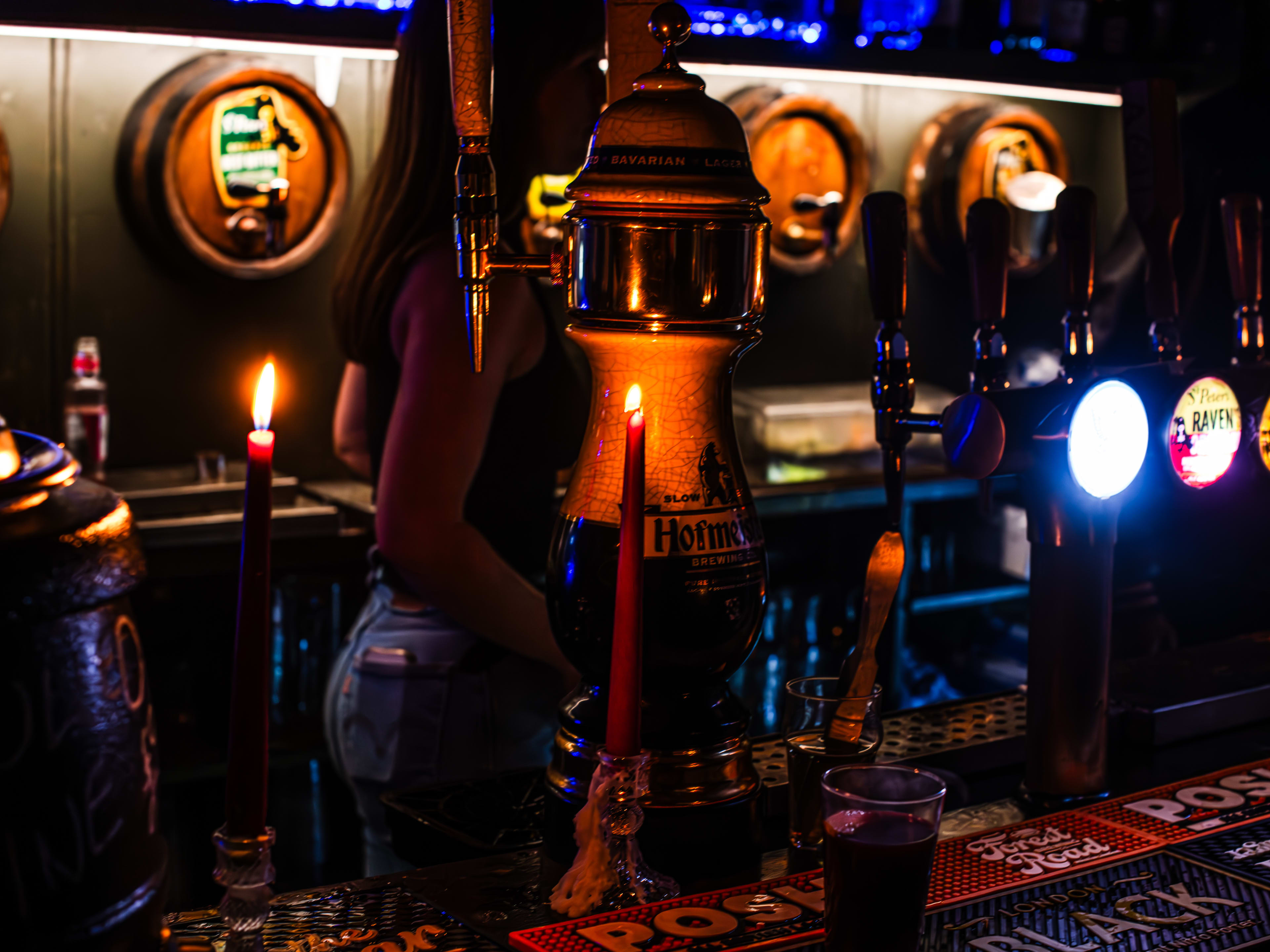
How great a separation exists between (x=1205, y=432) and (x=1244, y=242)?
21 cm

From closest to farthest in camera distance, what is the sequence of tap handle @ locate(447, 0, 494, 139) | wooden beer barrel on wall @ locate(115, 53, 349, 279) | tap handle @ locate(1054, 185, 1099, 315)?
tap handle @ locate(447, 0, 494, 139) → tap handle @ locate(1054, 185, 1099, 315) → wooden beer barrel on wall @ locate(115, 53, 349, 279)

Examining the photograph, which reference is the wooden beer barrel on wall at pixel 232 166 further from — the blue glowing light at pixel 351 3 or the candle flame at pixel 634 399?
the candle flame at pixel 634 399

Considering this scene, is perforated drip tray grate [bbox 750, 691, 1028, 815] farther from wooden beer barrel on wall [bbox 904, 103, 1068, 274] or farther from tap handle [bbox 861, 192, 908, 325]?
wooden beer barrel on wall [bbox 904, 103, 1068, 274]

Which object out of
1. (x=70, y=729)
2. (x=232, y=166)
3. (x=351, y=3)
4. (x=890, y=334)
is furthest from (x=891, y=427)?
(x=232, y=166)

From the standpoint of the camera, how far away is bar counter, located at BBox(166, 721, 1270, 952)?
0.82 meters

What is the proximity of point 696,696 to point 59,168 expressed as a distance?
287 centimetres

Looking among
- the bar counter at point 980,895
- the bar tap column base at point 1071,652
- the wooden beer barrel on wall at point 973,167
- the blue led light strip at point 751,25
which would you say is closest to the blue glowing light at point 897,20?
the blue led light strip at point 751,25

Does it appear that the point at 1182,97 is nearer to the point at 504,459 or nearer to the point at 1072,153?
the point at 1072,153

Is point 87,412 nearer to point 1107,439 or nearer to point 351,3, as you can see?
point 351,3

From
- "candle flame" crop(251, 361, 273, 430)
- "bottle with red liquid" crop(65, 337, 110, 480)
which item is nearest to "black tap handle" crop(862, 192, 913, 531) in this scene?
"candle flame" crop(251, 361, 273, 430)

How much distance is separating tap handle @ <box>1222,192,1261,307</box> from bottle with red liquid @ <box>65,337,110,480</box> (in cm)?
249

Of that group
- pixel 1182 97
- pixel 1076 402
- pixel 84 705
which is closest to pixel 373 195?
pixel 1076 402

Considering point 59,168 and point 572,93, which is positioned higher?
point 59,168

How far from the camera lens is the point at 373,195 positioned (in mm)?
1749
